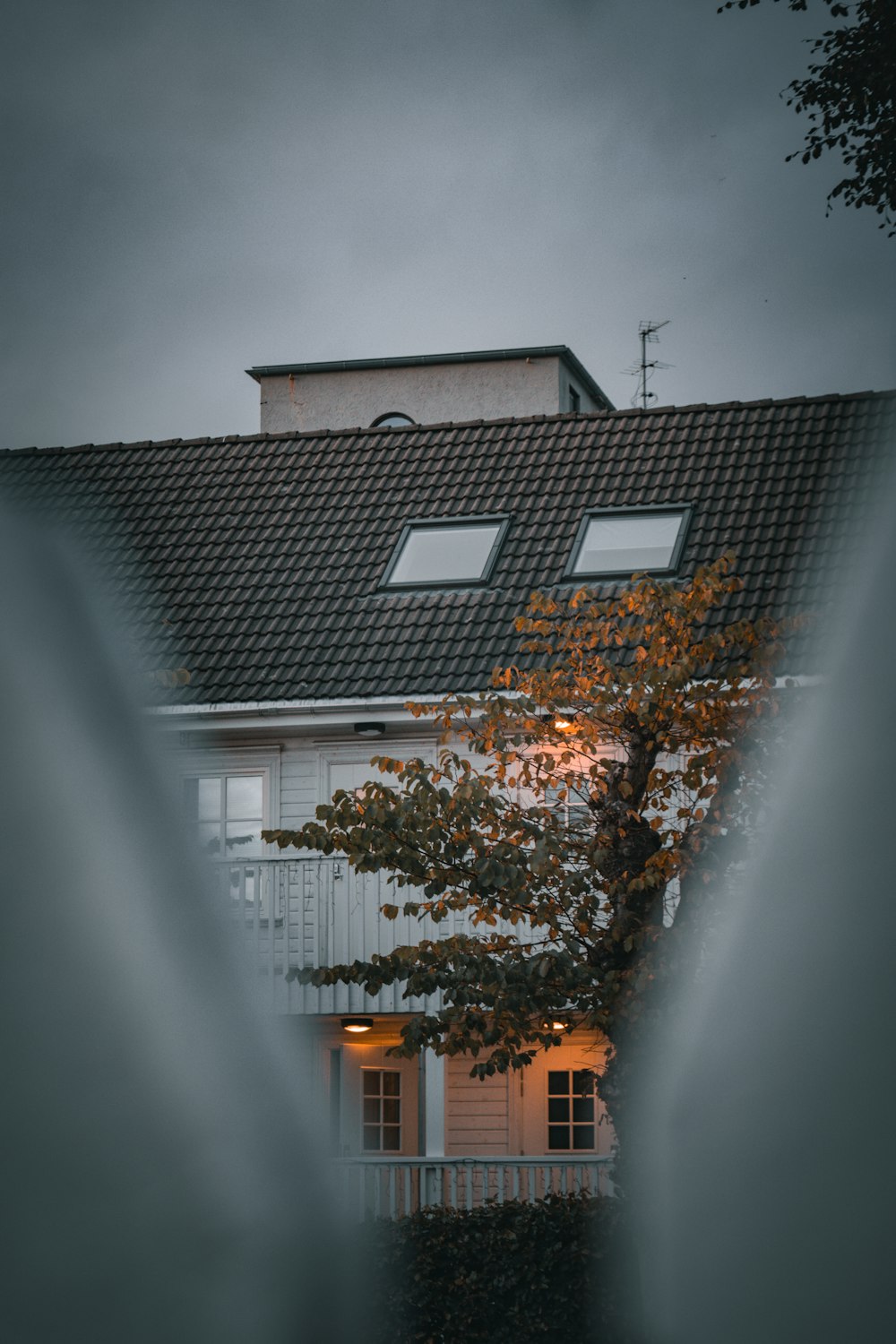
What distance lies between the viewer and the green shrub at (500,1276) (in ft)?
50.6

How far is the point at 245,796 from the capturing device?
2125cm

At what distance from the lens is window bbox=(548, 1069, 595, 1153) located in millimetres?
21062

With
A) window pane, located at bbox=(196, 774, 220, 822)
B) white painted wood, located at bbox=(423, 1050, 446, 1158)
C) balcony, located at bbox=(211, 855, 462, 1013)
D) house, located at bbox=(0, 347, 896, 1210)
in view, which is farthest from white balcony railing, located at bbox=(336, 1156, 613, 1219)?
window pane, located at bbox=(196, 774, 220, 822)

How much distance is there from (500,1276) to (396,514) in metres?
10.4

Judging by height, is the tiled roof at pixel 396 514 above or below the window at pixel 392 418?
below

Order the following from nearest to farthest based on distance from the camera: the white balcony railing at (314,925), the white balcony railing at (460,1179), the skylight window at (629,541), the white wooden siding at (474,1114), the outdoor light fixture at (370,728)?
1. the white balcony railing at (460,1179)
2. the white balcony railing at (314,925)
3. the outdoor light fixture at (370,728)
4. the white wooden siding at (474,1114)
5. the skylight window at (629,541)

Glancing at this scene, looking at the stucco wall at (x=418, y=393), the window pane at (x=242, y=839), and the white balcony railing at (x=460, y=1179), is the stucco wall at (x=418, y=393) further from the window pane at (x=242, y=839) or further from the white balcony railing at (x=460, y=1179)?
the white balcony railing at (x=460, y=1179)

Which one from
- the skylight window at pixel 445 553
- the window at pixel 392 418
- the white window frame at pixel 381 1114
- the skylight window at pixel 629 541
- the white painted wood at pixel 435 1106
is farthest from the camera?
the window at pixel 392 418

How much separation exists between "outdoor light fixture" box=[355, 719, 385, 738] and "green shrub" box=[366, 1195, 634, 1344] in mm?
6009

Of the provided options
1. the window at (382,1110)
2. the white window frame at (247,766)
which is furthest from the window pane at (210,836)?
the window at (382,1110)

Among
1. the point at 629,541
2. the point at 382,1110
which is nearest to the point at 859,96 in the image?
the point at 629,541

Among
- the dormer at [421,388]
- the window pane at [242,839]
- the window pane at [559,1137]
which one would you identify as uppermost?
the dormer at [421,388]

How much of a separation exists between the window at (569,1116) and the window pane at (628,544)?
18.7ft

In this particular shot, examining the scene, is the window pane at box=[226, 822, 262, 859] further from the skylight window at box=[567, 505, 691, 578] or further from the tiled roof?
the skylight window at box=[567, 505, 691, 578]
